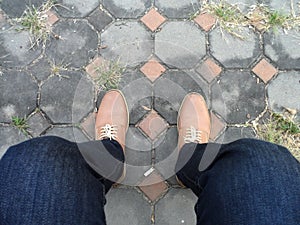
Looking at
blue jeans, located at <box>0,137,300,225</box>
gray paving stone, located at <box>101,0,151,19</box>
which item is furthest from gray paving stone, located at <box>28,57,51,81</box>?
blue jeans, located at <box>0,137,300,225</box>

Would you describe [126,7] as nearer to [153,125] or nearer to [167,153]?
[153,125]

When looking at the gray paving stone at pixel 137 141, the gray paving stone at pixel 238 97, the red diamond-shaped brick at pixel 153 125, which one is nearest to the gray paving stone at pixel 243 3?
the gray paving stone at pixel 238 97

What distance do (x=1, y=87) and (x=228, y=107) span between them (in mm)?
1039

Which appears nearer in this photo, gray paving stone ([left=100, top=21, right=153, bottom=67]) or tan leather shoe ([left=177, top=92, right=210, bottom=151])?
tan leather shoe ([left=177, top=92, right=210, bottom=151])

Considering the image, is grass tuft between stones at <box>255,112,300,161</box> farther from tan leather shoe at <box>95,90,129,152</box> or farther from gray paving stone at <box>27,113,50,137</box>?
gray paving stone at <box>27,113,50,137</box>

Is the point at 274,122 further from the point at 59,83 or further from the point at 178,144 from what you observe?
the point at 59,83

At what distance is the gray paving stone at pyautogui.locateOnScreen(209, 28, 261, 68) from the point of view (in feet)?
6.54

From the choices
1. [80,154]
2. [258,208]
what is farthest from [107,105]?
[258,208]

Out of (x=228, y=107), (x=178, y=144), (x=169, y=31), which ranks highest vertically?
(x=169, y=31)

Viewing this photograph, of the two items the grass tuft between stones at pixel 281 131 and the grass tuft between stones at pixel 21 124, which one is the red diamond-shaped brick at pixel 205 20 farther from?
the grass tuft between stones at pixel 21 124

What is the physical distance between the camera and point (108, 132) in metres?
1.84

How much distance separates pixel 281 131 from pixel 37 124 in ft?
3.57

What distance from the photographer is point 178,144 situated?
1.87 meters

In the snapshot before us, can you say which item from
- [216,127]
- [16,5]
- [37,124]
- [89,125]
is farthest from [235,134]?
[16,5]
